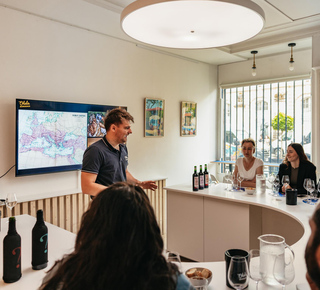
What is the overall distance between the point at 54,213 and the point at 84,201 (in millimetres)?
399

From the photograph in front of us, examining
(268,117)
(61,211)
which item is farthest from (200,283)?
(268,117)

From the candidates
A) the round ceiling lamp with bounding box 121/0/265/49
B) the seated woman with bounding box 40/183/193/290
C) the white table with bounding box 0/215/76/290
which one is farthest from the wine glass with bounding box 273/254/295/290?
the round ceiling lamp with bounding box 121/0/265/49

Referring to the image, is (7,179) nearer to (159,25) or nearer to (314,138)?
(159,25)

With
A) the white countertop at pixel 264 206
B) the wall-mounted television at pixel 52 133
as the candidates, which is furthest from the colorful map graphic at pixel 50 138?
the white countertop at pixel 264 206

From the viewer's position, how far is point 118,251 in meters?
0.75

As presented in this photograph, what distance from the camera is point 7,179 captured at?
3.09 metres

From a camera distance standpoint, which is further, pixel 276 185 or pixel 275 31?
pixel 275 31

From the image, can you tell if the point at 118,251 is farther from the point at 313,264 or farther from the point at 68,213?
the point at 68,213

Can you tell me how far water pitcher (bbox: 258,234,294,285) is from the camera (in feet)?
3.84

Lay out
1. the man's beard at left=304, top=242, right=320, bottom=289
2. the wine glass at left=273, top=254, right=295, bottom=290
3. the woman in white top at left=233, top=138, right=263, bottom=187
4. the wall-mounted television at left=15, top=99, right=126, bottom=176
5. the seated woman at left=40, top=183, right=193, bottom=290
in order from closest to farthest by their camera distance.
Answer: the man's beard at left=304, top=242, right=320, bottom=289 → the seated woman at left=40, top=183, right=193, bottom=290 → the wine glass at left=273, top=254, right=295, bottom=290 → the wall-mounted television at left=15, top=99, right=126, bottom=176 → the woman in white top at left=233, top=138, right=263, bottom=187

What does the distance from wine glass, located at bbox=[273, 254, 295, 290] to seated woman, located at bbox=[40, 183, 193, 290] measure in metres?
0.45

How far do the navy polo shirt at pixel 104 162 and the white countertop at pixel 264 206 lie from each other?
1131 mm

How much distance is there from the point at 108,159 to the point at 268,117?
366 centimetres

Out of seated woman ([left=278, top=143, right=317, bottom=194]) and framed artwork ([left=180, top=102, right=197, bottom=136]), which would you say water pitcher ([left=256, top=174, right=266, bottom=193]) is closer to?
seated woman ([left=278, top=143, right=317, bottom=194])
